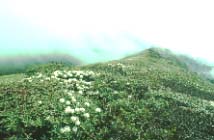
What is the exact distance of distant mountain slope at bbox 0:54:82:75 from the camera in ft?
87.5

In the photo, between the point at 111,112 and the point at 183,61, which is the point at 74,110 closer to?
the point at 111,112

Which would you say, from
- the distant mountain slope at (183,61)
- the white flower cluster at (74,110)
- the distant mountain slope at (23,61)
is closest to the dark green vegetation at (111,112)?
the white flower cluster at (74,110)

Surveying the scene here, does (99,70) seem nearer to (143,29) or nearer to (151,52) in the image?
(151,52)

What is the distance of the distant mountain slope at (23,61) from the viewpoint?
2667 centimetres

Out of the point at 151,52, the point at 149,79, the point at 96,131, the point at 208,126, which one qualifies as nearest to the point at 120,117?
the point at 96,131

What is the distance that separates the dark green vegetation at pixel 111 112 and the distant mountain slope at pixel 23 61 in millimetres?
9678

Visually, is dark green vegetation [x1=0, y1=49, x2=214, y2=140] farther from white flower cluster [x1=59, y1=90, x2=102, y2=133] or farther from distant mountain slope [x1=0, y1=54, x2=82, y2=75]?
distant mountain slope [x1=0, y1=54, x2=82, y2=75]

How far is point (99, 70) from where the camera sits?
20.0 m

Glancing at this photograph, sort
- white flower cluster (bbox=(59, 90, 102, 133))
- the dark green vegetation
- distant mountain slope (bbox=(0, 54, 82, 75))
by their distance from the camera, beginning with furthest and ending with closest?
1. distant mountain slope (bbox=(0, 54, 82, 75))
2. white flower cluster (bbox=(59, 90, 102, 133))
3. the dark green vegetation

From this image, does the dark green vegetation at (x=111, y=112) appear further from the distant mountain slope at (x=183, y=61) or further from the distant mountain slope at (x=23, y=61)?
the distant mountain slope at (x=183, y=61)

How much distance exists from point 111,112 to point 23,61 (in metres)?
13.8

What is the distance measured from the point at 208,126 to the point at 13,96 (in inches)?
197

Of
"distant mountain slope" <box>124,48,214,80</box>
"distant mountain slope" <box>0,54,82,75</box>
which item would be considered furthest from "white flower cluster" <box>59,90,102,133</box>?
"distant mountain slope" <box>124,48,214,80</box>

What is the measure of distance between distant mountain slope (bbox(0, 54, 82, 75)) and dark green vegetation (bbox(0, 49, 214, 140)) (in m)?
9.68
